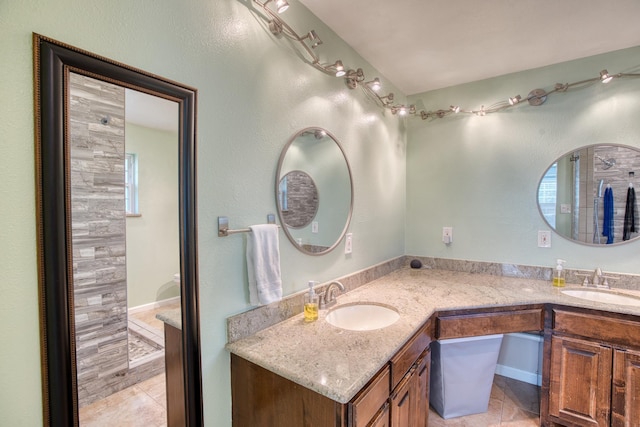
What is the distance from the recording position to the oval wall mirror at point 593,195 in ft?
6.57

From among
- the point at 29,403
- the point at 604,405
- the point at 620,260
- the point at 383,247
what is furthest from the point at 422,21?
the point at 604,405

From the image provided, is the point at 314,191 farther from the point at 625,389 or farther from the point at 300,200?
the point at 625,389

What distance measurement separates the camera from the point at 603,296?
6.38 feet

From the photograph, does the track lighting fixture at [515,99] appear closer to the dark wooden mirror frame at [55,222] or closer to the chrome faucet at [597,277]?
the chrome faucet at [597,277]

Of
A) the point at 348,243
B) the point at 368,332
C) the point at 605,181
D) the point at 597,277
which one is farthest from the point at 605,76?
the point at 368,332

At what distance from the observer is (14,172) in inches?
28.6

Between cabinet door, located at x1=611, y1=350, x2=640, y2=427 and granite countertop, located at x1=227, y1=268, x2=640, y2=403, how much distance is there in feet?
0.85

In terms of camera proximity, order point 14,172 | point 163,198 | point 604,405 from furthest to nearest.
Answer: point 604,405 < point 163,198 < point 14,172

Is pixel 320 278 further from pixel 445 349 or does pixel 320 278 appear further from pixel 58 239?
pixel 58 239

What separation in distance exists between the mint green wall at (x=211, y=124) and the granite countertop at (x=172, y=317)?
0.30 ft

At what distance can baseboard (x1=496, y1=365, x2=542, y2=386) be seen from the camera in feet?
7.79

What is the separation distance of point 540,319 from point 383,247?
1.09m

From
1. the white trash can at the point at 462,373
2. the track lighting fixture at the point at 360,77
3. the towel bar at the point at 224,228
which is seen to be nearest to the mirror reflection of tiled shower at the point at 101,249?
the towel bar at the point at 224,228

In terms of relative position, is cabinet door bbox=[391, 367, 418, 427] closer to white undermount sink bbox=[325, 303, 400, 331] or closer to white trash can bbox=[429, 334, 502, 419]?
white undermount sink bbox=[325, 303, 400, 331]
